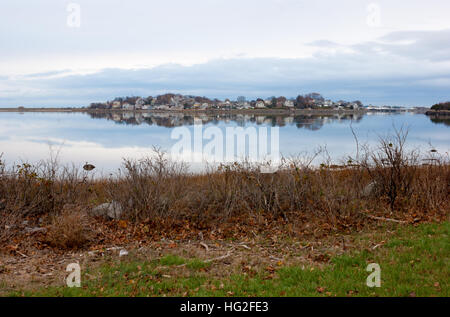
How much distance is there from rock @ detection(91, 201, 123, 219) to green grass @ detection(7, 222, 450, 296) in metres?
3.05

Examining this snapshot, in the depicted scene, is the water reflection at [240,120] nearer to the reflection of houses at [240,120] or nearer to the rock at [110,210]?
the reflection of houses at [240,120]

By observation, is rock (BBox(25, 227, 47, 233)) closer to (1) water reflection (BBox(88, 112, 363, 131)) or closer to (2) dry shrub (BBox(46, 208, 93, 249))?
(2) dry shrub (BBox(46, 208, 93, 249))

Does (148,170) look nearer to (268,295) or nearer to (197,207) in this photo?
(197,207)

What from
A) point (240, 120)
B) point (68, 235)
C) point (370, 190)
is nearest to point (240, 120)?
point (240, 120)

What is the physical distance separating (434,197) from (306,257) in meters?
5.52

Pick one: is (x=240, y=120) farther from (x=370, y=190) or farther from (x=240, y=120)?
(x=370, y=190)

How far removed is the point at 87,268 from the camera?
726 centimetres

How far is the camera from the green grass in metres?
6.05

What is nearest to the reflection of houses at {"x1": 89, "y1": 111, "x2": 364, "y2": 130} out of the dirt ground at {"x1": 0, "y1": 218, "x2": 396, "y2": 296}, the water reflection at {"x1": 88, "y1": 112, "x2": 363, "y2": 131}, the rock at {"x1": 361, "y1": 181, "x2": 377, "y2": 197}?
the water reflection at {"x1": 88, "y1": 112, "x2": 363, "y2": 131}

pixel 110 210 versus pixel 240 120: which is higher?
pixel 240 120

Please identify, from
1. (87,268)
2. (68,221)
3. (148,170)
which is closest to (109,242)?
(68,221)

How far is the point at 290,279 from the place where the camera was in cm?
647

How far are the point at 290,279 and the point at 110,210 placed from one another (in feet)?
19.1
